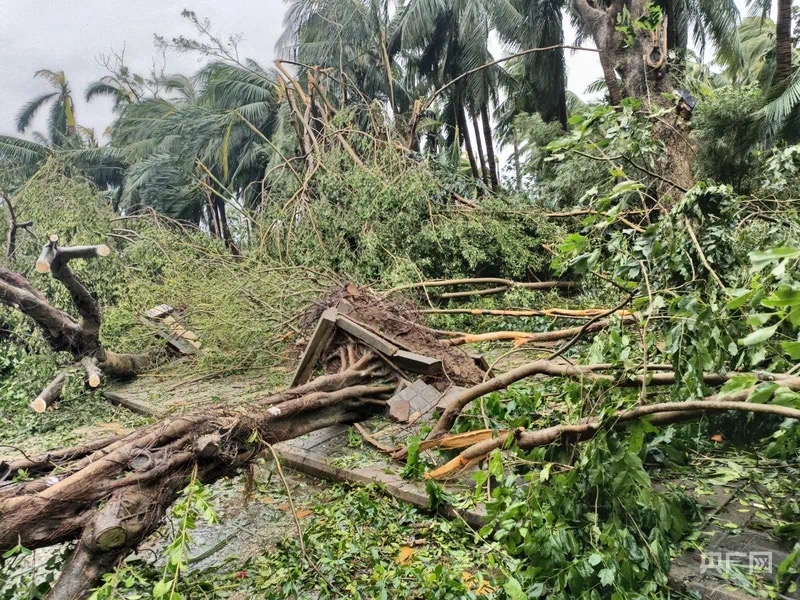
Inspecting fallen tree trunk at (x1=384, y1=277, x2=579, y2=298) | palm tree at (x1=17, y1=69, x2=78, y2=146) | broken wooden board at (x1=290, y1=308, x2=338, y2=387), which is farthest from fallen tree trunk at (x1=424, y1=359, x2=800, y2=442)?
palm tree at (x1=17, y1=69, x2=78, y2=146)

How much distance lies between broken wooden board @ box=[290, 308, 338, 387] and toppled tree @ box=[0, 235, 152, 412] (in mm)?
2605

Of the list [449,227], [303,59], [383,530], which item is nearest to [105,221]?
[449,227]

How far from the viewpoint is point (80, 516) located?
224 cm

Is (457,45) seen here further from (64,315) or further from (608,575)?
(608,575)

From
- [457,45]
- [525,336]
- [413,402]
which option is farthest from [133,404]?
[457,45]

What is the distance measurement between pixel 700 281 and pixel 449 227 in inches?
204

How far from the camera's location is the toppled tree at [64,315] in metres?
5.48

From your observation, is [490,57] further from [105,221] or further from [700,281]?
[700,281]

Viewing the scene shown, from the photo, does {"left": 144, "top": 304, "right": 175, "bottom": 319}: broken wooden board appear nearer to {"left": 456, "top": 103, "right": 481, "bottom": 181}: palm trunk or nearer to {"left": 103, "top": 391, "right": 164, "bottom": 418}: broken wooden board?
{"left": 103, "top": 391, "right": 164, "bottom": 418}: broken wooden board

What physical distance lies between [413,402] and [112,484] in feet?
7.88

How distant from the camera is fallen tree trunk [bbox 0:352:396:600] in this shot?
7.00 ft

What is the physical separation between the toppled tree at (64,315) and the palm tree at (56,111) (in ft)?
95.3

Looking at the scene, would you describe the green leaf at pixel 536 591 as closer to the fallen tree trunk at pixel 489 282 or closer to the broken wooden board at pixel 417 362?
the broken wooden board at pixel 417 362

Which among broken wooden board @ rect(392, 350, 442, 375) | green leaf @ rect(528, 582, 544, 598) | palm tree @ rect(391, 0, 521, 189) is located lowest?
green leaf @ rect(528, 582, 544, 598)
